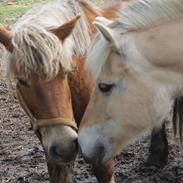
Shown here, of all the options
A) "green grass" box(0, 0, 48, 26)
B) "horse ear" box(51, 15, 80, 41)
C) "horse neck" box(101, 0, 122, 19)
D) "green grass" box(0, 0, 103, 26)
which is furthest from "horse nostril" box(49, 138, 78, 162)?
"green grass" box(0, 0, 48, 26)

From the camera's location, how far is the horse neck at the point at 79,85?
11.8 ft

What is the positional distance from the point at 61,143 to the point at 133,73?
700mm

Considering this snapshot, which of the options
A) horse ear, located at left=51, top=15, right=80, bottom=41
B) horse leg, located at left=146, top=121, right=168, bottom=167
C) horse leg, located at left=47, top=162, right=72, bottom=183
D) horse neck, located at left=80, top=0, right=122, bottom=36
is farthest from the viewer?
horse leg, located at left=146, top=121, right=168, bottom=167

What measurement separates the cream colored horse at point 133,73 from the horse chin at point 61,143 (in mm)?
160

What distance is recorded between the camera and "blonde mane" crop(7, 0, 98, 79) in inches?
129

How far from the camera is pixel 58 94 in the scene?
3.30 m

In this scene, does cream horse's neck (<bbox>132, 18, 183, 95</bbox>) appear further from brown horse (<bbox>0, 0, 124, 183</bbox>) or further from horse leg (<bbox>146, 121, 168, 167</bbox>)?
horse leg (<bbox>146, 121, 168, 167</bbox>)

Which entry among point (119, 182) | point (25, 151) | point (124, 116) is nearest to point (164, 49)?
point (124, 116)

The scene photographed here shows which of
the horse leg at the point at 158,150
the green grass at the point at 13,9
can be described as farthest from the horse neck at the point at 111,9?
the green grass at the point at 13,9

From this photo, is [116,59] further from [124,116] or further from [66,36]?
[66,36]

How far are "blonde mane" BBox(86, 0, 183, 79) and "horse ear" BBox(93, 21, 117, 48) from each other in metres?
0.06

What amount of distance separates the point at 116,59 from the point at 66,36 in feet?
1.91

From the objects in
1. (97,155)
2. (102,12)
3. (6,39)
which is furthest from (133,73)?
(102,12)

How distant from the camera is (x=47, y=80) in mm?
3277
